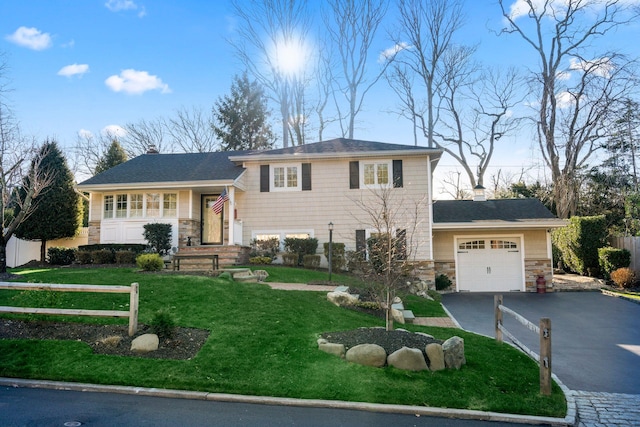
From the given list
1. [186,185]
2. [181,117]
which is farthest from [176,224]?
[181,117]

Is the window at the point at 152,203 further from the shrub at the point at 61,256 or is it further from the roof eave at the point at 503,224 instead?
the roof eave at the point at 503,224

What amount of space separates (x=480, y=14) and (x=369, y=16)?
7.13 metres

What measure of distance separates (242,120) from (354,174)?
18.1 m

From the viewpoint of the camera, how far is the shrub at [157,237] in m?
15.4

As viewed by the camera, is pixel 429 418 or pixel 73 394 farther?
pixel 73 394

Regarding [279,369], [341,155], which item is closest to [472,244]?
[341,155]

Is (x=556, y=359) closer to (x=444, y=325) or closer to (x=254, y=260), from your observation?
(x=444, y=325)

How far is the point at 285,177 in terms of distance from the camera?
17.2 meters

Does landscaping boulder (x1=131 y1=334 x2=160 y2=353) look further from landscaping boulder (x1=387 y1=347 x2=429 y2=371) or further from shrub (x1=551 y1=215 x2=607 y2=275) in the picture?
shrub (x1=551 y1=215 x2=607 y2=275)

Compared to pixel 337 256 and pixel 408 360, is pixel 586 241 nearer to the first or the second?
pixel 337 256

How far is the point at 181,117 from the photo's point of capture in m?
32.3

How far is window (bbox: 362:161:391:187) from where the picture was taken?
16594 mm

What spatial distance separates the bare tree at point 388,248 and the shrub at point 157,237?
777cm

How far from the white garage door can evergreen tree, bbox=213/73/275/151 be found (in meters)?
20.0
